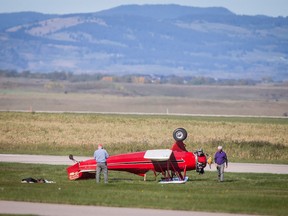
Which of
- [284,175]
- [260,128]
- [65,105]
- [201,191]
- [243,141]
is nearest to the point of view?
[201,191]

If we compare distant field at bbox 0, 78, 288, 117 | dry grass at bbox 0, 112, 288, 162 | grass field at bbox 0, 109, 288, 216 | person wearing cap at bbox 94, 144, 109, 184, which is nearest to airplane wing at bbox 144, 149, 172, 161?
grass field at bbox 0, 109, 288, 216

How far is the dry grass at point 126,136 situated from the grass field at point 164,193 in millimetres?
14375

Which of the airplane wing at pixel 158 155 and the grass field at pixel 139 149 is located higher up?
the airplane wing at pixel 158 155

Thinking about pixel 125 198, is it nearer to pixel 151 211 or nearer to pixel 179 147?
pixel 151 211

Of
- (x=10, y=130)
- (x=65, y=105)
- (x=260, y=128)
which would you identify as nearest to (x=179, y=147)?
(x=10, y=130)

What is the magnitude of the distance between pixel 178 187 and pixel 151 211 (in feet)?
22.1

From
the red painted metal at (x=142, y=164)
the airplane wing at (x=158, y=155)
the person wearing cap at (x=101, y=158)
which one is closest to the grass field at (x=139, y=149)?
the red painted metal at (x=142, y=164)

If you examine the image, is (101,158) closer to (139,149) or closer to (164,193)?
(164,193)

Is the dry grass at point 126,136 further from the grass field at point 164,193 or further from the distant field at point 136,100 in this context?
the distant field at point 136,100

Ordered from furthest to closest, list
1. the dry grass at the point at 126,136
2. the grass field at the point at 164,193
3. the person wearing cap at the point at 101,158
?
the dry grass at the point at 126,136 → the person wearing cap at the point at 101,158 → the grass field at the point at 164,193

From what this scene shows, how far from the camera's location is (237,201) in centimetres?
3120

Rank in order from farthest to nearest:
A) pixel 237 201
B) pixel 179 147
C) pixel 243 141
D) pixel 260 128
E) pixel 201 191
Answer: pixel 260 128
pixel 243 141
pixel 179 147
pixel 201 191
pixel 237 201

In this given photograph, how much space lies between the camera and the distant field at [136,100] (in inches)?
4663

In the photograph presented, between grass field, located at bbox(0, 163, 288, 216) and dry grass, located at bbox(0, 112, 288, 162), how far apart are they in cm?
1438
